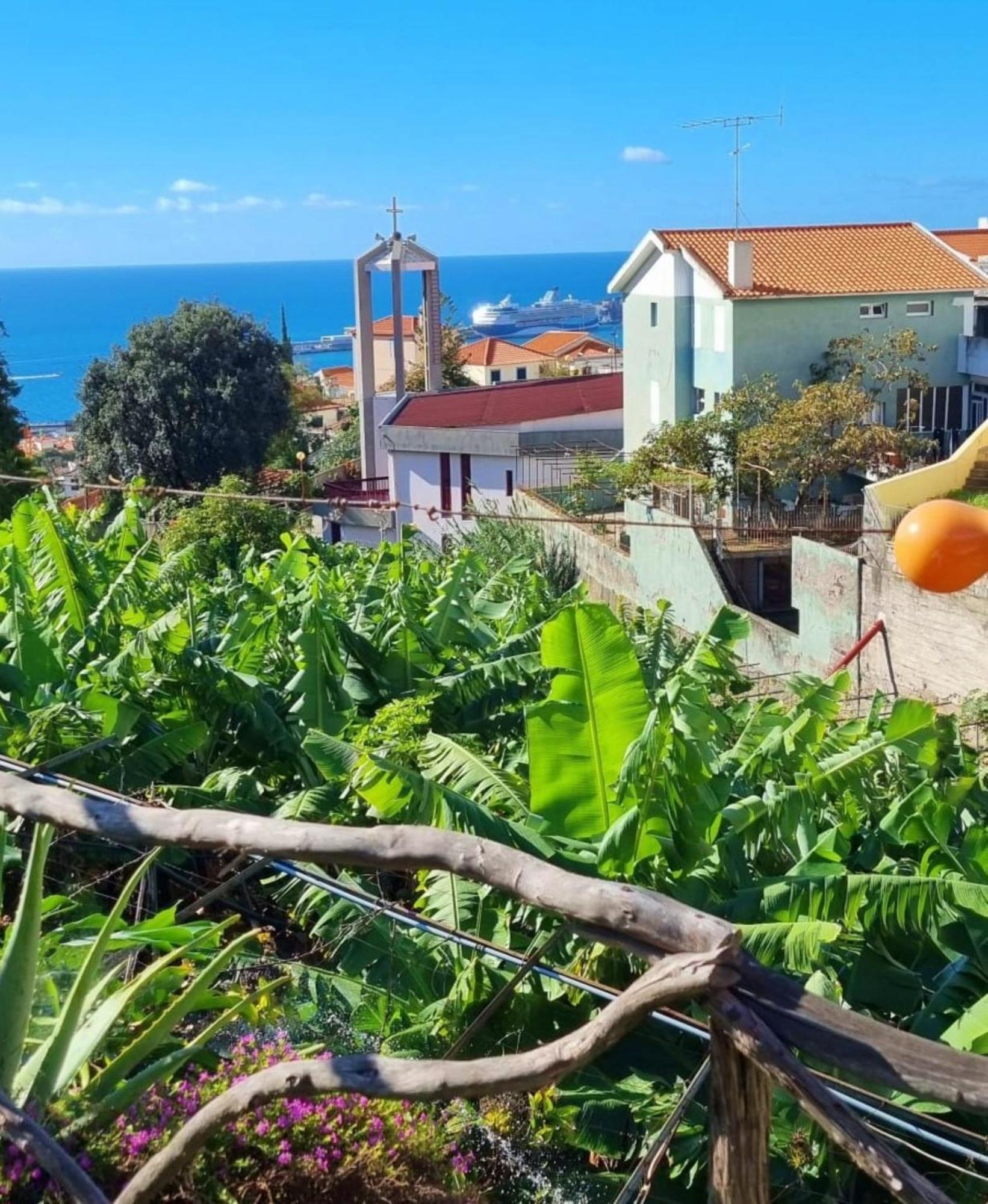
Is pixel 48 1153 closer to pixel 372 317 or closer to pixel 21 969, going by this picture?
pixel 21 969

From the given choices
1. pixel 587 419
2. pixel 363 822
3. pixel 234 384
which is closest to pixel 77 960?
pixel 363 822

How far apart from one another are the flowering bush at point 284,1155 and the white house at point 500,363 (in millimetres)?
83147

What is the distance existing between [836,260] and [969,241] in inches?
504

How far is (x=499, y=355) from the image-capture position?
88.7 metres

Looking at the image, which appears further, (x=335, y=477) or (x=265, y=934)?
(x=335, y=477)

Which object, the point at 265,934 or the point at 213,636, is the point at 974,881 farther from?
the point at 213,636

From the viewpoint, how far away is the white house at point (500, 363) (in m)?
87.0

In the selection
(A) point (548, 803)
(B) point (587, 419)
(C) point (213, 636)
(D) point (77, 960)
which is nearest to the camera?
(D) point (77, 960)

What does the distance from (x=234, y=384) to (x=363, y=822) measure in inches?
1673

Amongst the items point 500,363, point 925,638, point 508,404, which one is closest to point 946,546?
point 925,638

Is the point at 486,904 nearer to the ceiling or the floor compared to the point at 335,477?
nearer to the ceiling

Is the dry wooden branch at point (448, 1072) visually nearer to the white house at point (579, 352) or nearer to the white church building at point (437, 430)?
the white church building at point (437, 430)

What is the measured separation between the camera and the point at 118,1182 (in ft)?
10.7

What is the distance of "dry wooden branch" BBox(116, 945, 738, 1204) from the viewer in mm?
2201
